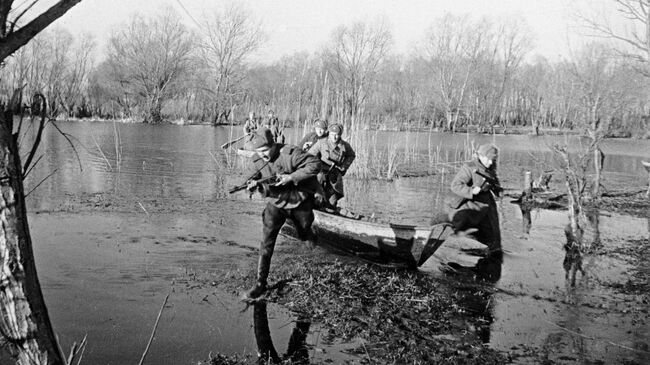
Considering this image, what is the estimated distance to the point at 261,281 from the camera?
666cm

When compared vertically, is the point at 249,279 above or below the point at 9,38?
below

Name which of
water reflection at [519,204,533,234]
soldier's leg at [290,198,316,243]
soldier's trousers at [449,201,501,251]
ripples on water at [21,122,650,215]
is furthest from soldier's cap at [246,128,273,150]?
water reflection at [519,204,533,234]

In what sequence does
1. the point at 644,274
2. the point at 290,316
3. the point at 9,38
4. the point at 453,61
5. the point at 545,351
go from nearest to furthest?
the point at 9,38
the point at 545,351
the point at 290,316
the point at 644,274
the point at 453,61

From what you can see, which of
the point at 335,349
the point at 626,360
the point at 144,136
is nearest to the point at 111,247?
the point at 335,349

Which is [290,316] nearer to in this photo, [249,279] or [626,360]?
[249,279]

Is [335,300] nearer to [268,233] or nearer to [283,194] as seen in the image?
[268,233]

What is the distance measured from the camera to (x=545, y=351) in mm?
5586

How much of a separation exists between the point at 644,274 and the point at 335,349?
6.09 meters

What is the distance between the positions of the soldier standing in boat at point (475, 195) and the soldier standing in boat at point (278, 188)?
2676 millimetres

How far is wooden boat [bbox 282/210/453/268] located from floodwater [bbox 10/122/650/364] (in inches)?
25.6

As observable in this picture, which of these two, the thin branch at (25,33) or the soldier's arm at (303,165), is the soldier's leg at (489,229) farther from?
the thin branch at (25,33)

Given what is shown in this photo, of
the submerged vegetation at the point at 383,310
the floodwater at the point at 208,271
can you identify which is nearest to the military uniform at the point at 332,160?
the floodwater at the point at 208,271

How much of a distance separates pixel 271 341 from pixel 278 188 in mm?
1832

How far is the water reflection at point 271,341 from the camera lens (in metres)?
5.12
